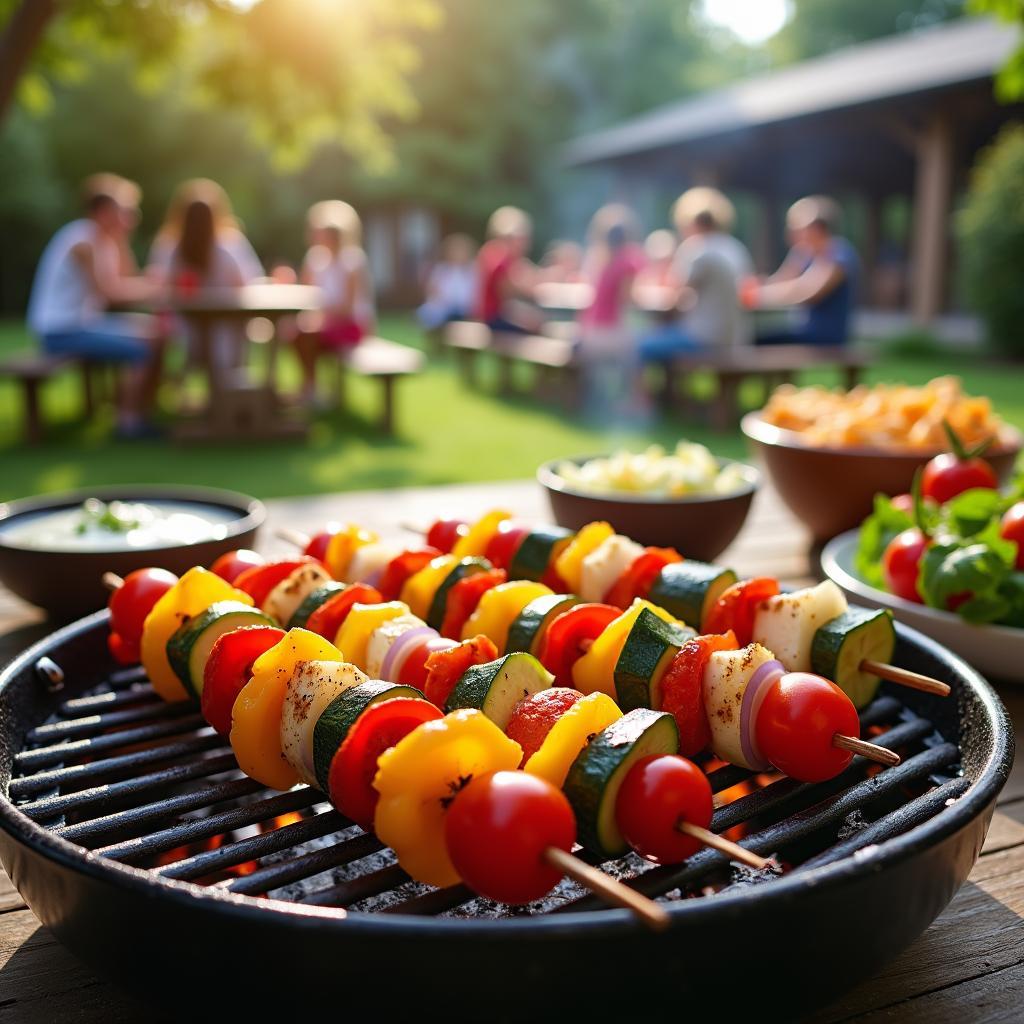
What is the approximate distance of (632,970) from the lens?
0.87m

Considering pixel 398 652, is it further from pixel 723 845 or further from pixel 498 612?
pixel 723 845

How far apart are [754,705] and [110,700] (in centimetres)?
99

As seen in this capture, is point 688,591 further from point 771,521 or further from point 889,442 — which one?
point 771,521

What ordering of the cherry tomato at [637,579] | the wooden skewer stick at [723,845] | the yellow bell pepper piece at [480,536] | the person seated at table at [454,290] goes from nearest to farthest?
the wooden skewer stick at [723,845] < the cherry tomato at [637,579] < the yellow bell pepper piece at [480,536] < the person seated at table at [454,290]

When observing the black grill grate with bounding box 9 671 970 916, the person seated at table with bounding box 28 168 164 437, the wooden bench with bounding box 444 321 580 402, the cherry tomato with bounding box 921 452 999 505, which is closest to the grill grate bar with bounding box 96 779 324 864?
the black grill grate with bounding box 9 671 970 916

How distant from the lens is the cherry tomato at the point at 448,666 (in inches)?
55.3

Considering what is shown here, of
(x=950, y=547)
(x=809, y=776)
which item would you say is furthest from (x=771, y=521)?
(x=809, y=776)

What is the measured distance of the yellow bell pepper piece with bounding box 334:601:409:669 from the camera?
5.10 ft

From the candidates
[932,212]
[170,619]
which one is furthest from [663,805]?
[932,212]

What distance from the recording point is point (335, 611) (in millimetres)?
1633

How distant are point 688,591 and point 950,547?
616 mm

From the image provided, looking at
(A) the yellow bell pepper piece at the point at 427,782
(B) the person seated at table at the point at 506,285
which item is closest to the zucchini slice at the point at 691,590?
(A) the yellow bell pepper piece at the point at 427,782

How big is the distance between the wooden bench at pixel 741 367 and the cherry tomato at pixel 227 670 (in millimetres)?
8387

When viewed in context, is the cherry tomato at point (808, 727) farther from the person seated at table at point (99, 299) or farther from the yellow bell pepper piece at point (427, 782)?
the person seated at table at point (99, 299)
